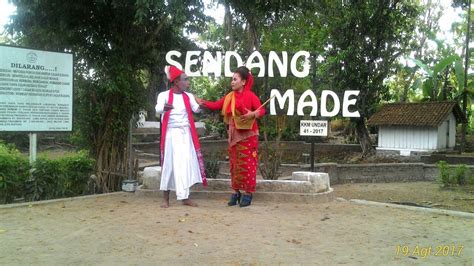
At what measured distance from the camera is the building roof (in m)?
17.0

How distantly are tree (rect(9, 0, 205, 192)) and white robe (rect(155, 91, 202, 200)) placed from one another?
1444 millimetres

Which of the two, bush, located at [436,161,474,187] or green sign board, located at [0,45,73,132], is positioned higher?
green sign board, located at [0,45,73,132]

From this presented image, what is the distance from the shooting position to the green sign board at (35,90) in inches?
259

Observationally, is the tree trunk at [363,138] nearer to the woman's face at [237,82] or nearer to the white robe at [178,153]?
the woman's face at [237,82]

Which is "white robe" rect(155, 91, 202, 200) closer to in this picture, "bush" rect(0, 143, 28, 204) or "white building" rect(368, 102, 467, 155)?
"bush" rect(0, 143, 28, 204)

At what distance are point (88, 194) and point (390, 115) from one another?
44.2ft

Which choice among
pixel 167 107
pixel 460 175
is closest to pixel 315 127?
pixel 167 107

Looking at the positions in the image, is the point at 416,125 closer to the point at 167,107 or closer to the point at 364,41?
the point at 364,41

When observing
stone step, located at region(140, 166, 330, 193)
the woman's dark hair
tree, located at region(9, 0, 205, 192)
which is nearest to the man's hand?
the woman's dark hair

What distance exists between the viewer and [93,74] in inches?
297

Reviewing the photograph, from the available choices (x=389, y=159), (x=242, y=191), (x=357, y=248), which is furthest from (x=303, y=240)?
(x=389, y=159)

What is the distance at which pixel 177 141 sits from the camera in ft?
20.4

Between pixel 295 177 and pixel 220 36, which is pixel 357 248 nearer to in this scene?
pixel 295 177
